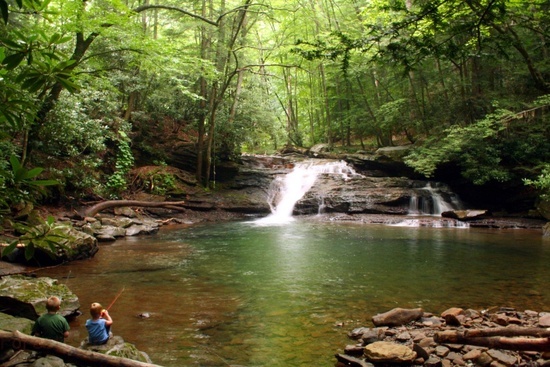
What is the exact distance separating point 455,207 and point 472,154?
3.00 metres

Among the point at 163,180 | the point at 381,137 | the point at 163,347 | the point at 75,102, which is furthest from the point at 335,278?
the point at 381,137

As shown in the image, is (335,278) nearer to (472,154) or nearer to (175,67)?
(175,67)

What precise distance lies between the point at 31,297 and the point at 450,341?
230 inches

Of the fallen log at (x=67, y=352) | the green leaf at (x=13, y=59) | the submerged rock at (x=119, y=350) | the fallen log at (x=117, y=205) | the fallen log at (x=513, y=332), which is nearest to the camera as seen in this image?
the green leaf at (x=13, y=59)

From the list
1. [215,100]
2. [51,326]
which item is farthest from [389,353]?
[215,100]

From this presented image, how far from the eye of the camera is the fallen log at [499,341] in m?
3.42

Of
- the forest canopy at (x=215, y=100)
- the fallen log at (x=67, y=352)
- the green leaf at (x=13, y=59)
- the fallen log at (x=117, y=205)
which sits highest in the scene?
the forest canopy at (x=215, y=100)

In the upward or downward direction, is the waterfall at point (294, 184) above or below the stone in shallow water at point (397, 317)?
above

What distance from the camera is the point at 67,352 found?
267cm

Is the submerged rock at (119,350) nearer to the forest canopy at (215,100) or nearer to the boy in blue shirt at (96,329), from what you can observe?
the boy in blue shirt at (96,329)

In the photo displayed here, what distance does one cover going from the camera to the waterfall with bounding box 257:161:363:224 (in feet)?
66.8

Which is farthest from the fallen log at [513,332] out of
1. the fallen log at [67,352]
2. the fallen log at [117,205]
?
the fallen log at [117,205]

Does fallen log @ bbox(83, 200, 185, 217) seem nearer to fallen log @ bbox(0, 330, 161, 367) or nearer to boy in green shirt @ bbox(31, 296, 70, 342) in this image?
boy in green shirt @ bbox(31, 296, 70, 342)

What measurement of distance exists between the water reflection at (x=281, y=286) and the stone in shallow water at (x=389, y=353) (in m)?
0.49
